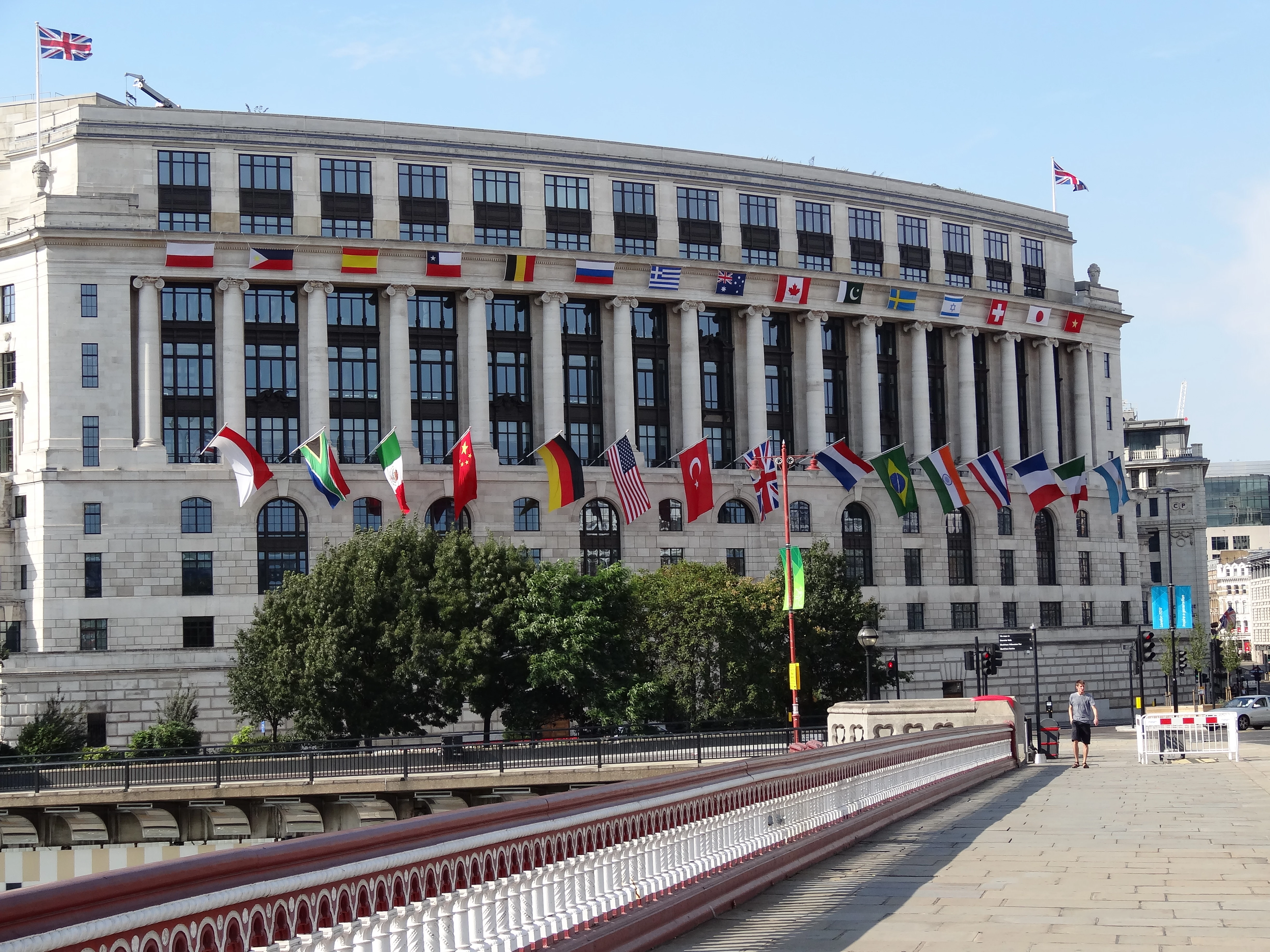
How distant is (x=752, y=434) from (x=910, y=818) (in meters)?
67.0

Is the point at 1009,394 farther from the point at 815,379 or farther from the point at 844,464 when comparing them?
the point at 844,464

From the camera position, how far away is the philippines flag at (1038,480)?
85.1m

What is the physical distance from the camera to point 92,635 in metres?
75.8

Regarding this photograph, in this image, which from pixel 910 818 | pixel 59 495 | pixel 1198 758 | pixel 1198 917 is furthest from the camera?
pixel 59 495

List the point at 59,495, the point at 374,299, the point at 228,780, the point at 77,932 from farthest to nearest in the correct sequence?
the point at 374,299, the point at 59,495, the point at 228,780, the point at 77,932

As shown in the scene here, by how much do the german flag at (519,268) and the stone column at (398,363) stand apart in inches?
210

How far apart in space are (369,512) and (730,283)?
82.5ft

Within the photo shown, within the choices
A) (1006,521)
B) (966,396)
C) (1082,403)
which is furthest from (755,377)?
(1082,403)

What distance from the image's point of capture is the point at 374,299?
8438 centimetres

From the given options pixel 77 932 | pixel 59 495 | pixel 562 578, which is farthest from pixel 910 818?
pixel 59 495

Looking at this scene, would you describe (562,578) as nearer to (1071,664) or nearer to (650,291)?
(650,291)

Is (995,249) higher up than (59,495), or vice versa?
(995,249)

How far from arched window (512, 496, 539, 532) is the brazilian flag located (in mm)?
18601

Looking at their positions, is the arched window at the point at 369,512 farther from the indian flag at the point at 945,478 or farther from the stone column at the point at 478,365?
the indian flag at the point at 945,478
